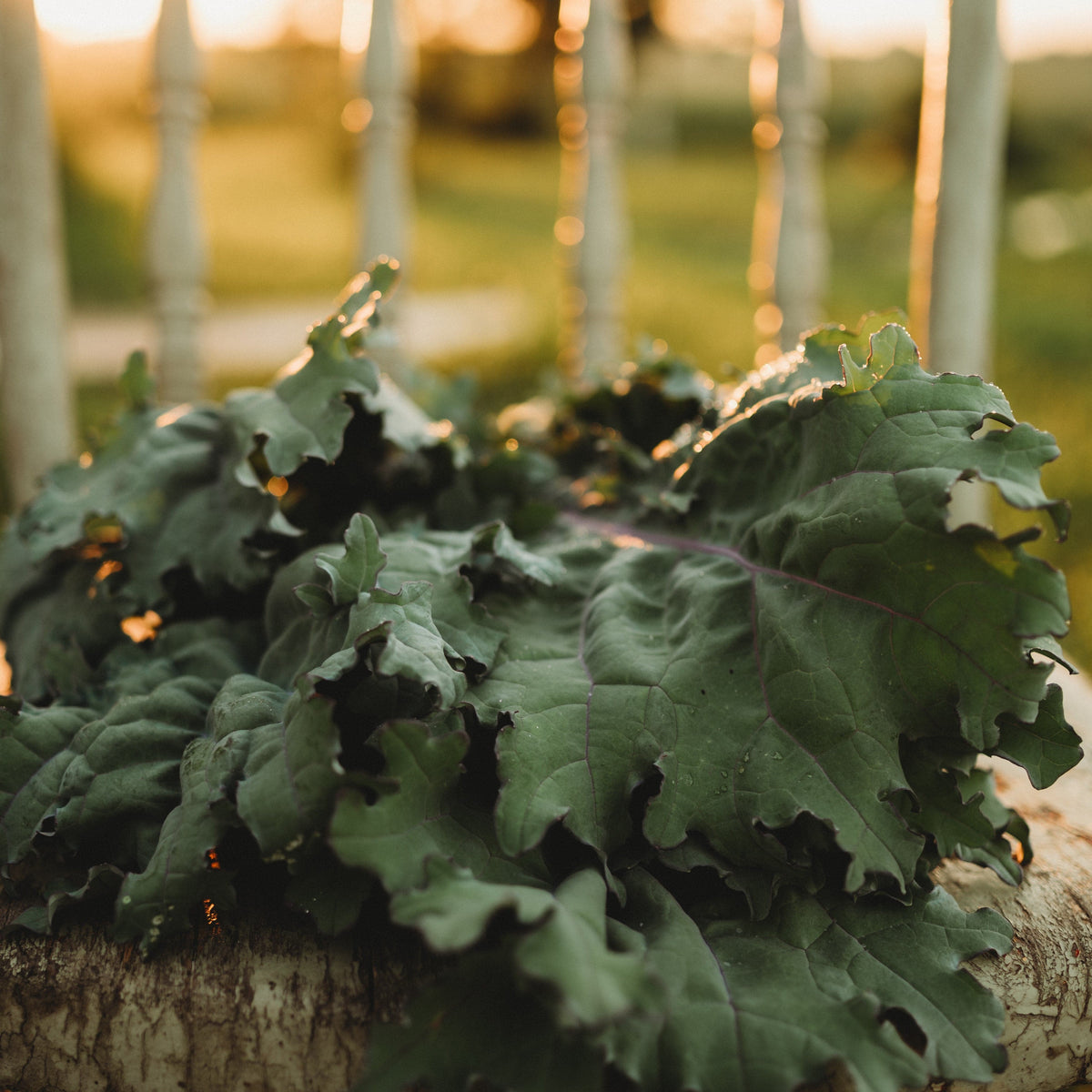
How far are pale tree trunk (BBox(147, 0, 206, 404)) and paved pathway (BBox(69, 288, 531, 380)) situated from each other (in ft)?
13.2

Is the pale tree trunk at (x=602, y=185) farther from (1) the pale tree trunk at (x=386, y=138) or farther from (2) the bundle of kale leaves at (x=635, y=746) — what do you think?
(2) the bundle of kale leaves at (x=635, y=746)

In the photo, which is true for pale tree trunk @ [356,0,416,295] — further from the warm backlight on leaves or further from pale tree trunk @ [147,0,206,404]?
the warm backlight on leaves

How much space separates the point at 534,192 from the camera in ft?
41.0

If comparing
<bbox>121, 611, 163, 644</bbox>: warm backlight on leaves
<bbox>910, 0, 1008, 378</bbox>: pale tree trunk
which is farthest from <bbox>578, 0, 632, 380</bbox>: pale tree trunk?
<bbox>121, 611, 163, 644</bbox>: warm backlight on leaves

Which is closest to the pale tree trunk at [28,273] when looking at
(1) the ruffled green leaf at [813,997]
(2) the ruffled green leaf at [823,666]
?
(2) the ruffled green leaf at [823,666]

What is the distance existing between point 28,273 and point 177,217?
39cm

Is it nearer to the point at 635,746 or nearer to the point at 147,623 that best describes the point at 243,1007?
the point at 635,746

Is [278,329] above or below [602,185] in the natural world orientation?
below

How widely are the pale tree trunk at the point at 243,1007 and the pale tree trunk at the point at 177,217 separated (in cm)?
176

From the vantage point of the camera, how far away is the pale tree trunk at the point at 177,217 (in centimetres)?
238

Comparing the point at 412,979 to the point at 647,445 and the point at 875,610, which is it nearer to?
the point at 875,610

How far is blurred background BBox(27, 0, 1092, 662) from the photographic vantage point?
7.15 m

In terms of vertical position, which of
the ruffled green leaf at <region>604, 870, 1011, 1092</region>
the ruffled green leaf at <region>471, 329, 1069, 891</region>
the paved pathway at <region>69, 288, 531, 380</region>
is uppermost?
the ruffled green leaf at <region>471, 329, 1069, 891</region>

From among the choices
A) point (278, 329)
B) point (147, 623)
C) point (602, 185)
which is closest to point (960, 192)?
point (602, 185)
